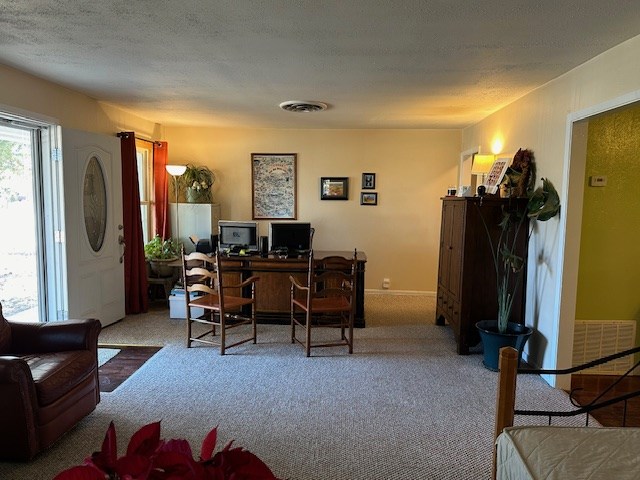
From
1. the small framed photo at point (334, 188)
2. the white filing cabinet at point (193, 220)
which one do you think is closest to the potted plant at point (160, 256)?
the white filing cabinet at point (193, 220)

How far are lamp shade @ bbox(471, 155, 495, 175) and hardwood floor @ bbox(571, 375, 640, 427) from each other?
2.30 meters

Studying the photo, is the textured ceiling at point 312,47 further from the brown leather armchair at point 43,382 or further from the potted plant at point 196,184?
the brown leather armchair at point 43,382

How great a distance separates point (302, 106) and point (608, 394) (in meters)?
3.83

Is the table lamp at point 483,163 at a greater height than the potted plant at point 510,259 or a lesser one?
greater

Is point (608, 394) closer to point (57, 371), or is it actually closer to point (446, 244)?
point (446, 244)

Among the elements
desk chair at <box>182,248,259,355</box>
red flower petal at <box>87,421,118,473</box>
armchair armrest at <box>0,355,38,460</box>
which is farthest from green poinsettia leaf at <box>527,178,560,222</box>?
armchair armrest at <box>0,355,38,460</box>

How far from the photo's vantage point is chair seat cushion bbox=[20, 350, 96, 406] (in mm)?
2336

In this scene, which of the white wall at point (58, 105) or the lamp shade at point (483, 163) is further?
the lamp shade at point (483, 163)

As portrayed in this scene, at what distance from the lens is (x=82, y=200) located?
4223 millimetres

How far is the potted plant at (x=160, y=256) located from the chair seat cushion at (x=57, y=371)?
2.77 metres

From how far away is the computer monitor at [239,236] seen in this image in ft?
16.3

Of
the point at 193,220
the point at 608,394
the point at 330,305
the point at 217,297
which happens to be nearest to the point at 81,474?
the point at 330,305

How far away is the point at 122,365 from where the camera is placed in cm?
364

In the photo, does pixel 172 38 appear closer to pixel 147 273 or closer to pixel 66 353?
pixel 66 353
